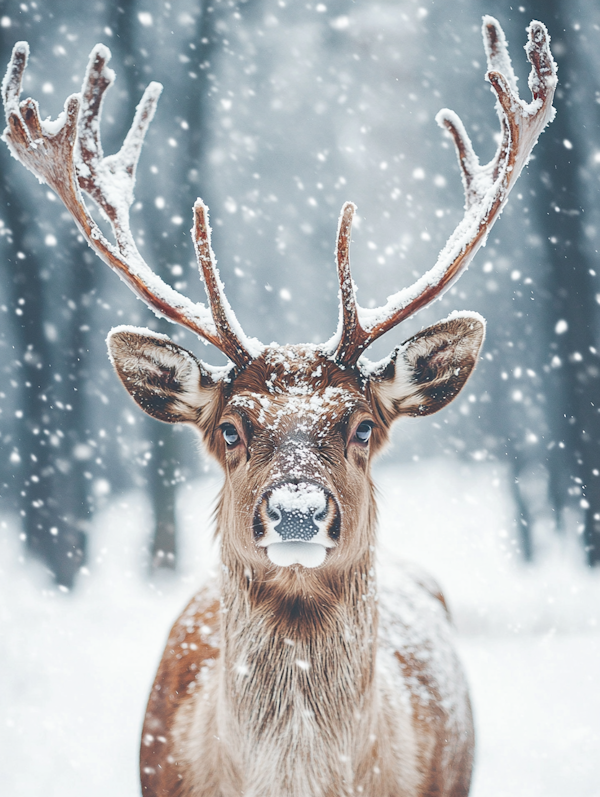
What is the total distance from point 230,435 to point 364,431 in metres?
0.48

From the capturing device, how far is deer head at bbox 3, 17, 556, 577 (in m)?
2.02

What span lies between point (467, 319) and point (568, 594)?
6.82 meters

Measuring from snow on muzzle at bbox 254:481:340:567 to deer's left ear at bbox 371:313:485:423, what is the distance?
733 mm

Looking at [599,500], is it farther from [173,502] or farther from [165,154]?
[165,154]

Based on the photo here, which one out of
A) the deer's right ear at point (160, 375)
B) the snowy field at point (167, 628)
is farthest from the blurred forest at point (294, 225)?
the deer's right ear at point (160, 375)

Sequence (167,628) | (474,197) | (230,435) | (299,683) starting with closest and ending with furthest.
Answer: (299,683) → (230,435) → (474,197) → (167,628)

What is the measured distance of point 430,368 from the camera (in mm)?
2545

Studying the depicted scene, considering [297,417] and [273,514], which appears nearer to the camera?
[273,514]

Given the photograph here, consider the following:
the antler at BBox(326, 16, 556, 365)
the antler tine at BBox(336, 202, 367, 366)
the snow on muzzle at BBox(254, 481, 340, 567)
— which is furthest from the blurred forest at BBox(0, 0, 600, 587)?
the snow on muzzle at BBox(254, 481, 340, 567)

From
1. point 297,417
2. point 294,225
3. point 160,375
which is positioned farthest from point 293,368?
point 294,225

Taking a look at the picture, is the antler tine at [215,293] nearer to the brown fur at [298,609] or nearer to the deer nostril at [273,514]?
the brown fur at [298,609]

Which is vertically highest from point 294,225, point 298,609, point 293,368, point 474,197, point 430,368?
point 294,225

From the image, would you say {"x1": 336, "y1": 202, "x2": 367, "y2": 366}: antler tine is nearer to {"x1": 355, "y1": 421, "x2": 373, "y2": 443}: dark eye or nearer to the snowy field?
{"x1": 355, "y1": 421, "x2": 373, "y2": 443}: dark eye

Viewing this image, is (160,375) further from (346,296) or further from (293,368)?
(346,296)
